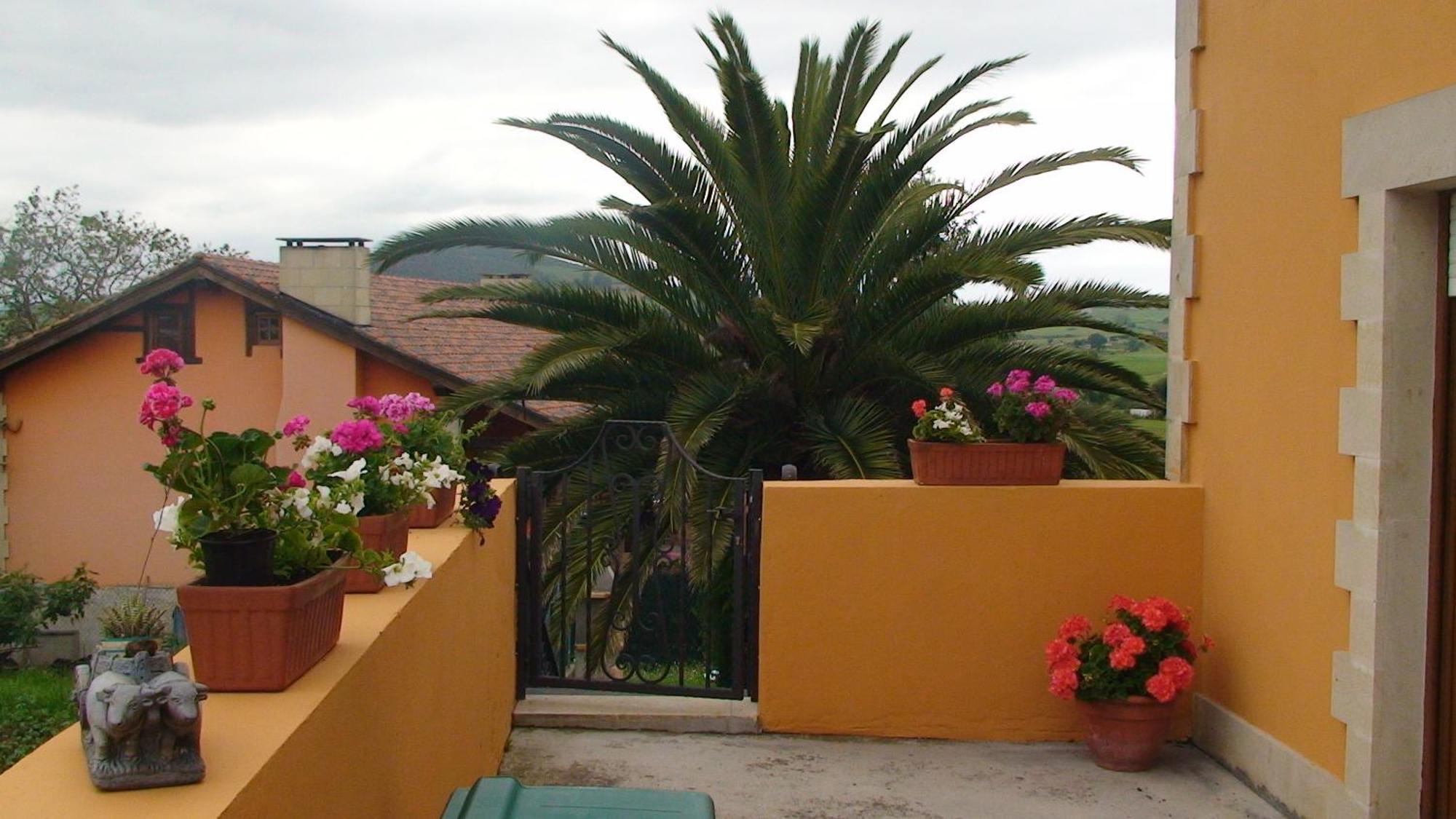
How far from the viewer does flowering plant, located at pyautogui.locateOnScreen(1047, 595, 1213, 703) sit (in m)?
5.21

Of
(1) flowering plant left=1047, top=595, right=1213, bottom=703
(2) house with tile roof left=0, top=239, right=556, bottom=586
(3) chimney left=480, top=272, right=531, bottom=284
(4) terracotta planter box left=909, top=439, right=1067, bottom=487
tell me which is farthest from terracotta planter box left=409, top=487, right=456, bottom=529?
(2) house with tile roof left=0, top=239, right=556, bottom=586

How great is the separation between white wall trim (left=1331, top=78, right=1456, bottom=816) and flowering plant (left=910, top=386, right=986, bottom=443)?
70.8 inches

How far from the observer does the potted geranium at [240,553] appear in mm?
2262

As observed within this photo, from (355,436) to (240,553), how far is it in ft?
3.89

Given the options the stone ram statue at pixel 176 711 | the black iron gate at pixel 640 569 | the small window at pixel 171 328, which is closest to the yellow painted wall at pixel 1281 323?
the black iron gate at pixel 640 569

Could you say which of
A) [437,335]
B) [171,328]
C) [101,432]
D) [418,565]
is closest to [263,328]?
[171,328]

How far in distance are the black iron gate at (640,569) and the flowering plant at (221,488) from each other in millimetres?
3065

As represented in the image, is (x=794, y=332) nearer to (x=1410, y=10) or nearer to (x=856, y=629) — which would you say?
(x=856, y=629)

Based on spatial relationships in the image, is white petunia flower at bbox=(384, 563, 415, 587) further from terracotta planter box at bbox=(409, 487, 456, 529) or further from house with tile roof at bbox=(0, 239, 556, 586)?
house with tile roof at bbox=(0, 239, 556, 586)

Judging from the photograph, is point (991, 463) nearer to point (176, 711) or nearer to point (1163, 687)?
point (1163, 687)

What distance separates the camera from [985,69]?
8.77m

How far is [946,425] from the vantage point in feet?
18.7

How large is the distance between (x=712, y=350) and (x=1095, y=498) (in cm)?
388

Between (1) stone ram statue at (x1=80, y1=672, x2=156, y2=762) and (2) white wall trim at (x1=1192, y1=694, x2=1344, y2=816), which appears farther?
(2) white wall trim at (x1=1192, y1=694, x2=1344, y2=816)
